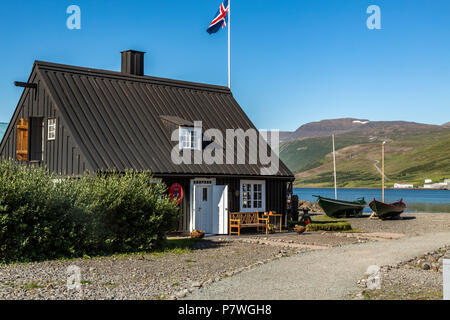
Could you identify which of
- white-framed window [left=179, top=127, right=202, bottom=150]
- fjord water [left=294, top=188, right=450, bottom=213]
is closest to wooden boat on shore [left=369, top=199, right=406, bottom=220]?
white-framed window [left=179, top=127, right=202, bottom=150]

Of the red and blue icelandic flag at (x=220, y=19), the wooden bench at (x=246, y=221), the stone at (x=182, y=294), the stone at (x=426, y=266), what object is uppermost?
the red and blue icelandic flag at (x=220, y=19)

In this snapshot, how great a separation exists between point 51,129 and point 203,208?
7.22m

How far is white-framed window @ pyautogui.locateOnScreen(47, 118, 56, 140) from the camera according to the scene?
883 inches

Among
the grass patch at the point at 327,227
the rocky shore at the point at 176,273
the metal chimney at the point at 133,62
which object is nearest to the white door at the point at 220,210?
the rocky shore at the point at 176,273

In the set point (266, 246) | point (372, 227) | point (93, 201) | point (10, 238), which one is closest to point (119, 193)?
point (93, 201)

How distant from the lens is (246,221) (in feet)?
80.9

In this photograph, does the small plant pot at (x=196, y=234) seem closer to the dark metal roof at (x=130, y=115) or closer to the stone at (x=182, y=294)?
the dark metal roof at (x=130, y=115)

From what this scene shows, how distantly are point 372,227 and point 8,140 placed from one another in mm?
19226

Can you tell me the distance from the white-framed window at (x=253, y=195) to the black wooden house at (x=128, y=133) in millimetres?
46

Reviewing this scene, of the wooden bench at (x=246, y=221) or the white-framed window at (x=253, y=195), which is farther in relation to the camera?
the white-framed window at (x=253, y=195)

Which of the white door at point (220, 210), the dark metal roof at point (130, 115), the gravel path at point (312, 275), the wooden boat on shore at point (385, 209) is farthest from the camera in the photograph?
the wooden boat on shore at point (385, 209)

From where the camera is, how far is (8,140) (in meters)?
26.2

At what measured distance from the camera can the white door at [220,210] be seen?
78.6 feet

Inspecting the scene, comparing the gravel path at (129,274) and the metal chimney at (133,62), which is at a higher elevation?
Answer: the metal chimney at (133,62)
